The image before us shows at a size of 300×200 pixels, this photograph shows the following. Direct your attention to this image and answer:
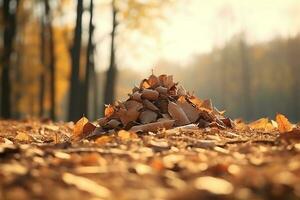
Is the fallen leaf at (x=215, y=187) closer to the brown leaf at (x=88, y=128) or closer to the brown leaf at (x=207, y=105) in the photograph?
the brown leaf at (x=88, y=128)

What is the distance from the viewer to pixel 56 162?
2654 mm

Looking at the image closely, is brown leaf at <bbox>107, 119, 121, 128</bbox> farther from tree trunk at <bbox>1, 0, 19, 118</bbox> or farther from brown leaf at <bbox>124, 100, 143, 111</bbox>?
tree trunk at <bbox>1, 0, 19, 118</bbox>

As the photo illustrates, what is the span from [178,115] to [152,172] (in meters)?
2.86

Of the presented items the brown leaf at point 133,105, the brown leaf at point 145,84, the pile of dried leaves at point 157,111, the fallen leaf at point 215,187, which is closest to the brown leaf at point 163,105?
the pile of dried leaves at point 157,111

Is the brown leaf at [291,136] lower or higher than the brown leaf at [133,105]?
lower

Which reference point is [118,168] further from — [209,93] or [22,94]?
[209,93]

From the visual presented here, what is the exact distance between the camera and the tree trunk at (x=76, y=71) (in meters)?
12.5

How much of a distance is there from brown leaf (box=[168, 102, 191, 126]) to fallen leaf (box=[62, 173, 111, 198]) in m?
3.08

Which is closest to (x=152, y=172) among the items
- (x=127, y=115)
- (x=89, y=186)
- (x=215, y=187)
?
(x=89, y=186)

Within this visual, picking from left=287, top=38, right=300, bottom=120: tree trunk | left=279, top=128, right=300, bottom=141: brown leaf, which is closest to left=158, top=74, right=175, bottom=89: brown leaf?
left=279, top=128, right=300, bottom=141: brown leaf

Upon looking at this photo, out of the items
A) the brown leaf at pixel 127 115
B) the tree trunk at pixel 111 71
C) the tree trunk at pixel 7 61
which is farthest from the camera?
the tree trunk at pixel 7 61

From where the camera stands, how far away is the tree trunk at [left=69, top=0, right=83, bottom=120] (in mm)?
12469

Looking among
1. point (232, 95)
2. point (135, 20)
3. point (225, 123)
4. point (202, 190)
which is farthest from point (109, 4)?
point (232, 95)

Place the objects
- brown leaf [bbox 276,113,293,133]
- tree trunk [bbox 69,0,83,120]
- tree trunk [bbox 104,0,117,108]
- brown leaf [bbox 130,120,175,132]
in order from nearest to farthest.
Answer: brown leaf [bbox 130,120,175,132] < brown leaf [bbox 276,113,293,133] < tree trunk [bbox 69,0,83,120] < tree trunk [bbox 104,0,117,108]
